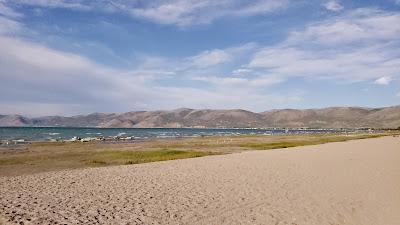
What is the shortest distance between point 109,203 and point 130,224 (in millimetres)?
3095

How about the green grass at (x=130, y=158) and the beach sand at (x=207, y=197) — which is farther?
the green grass at (x=130, y=158)

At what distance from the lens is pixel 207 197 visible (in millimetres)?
15227

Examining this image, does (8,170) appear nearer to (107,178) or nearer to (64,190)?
(107,178)

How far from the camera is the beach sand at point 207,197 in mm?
12133

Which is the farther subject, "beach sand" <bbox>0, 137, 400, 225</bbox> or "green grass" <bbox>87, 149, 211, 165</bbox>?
"green grass" <bbox>87, 149, 211, 165</bbox>

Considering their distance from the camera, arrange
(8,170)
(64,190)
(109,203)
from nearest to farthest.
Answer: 1. (109,203)
2. (64,190)
3. (8,170)

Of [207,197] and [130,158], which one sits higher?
[130,158]

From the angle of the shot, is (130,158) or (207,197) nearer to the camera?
(207,197)

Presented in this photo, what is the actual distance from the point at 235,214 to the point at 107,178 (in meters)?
10.1

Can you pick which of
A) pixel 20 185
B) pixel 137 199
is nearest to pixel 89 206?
pixel 137 199

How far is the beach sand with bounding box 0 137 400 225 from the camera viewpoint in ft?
39.8

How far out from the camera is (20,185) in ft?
59.3

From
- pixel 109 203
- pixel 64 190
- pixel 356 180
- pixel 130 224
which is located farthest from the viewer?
pixel 356 180

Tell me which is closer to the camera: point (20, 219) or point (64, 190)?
point (20, 219)
